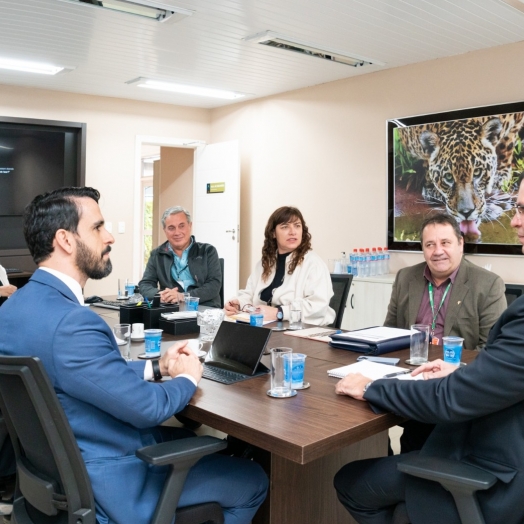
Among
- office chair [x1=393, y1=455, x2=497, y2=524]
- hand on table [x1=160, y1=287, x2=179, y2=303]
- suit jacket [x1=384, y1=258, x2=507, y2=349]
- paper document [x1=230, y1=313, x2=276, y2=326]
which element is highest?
suit jacket [x1=384, y1=258, x2=507, y2=349]

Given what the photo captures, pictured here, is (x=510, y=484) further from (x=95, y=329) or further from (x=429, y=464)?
(x=95, y=329)

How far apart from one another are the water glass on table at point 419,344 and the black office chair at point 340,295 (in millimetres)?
1242

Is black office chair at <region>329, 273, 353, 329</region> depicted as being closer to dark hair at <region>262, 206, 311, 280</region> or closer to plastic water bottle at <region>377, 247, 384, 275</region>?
dark hair at <region>262, 206, 311, 280</region>

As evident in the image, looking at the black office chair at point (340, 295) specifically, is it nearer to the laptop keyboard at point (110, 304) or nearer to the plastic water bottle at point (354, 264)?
the laptop keyboard at point (110, 304)

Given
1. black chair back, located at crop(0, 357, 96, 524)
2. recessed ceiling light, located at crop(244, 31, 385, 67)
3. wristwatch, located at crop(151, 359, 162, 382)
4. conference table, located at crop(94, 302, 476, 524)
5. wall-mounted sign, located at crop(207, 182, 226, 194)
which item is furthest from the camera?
wall-mounted sign, located at crop(207, 182, 226, 194)

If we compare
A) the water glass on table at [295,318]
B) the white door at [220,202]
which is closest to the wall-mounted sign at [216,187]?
the white door at [220,202]

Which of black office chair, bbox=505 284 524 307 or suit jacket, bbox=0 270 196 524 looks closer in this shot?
suit jacket, bbox=0 270 196 524

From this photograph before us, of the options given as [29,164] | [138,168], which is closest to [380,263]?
[138,168]

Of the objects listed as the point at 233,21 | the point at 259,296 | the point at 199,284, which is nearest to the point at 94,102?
the point at 233,21

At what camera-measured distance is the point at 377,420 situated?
1.56 m

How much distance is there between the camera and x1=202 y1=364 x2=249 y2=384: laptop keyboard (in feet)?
6.35

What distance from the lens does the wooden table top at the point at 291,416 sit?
4.59 feet

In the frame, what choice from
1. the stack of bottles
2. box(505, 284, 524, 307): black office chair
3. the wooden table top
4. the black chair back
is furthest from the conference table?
the stack of bottles

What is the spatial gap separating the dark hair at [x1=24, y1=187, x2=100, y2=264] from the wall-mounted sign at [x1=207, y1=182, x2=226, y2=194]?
5314 millimetres
